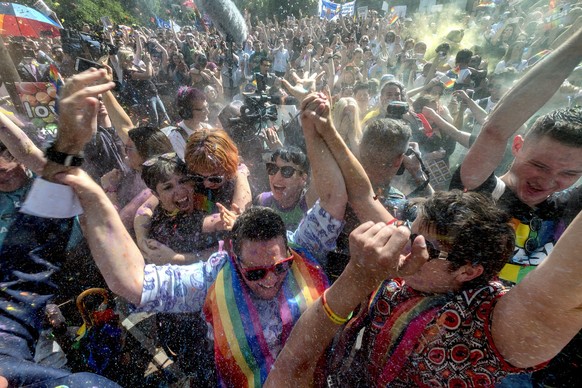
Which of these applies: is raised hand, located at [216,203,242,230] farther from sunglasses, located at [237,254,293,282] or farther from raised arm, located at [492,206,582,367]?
raised arm, located at [492,206,582,367]

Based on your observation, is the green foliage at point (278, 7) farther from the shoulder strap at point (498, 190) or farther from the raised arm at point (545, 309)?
the raised arm at point (545, 309)

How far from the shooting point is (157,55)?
1000 cm

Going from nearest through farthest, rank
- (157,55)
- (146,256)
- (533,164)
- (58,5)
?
(533,164)
(146,256)
(157,55)
(58,5)

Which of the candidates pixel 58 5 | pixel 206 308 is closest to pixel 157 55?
pixel 206 308

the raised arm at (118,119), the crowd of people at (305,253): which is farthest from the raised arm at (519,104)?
the raised arm at (118,119)

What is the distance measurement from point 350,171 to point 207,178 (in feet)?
4.15

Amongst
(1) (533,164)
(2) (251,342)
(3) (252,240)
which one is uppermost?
(1) (533,164)

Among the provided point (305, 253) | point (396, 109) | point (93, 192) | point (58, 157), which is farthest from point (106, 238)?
point (396, 109)

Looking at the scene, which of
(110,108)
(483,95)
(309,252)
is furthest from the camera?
(483,95)

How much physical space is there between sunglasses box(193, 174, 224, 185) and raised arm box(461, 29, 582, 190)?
71.4 inches

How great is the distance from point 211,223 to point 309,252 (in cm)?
82

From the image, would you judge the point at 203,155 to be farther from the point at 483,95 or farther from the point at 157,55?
the point at 157,55

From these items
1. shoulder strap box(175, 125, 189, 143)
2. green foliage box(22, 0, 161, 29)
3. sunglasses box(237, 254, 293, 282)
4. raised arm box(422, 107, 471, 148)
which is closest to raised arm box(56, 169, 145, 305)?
sunglasses box(237, 254, 293, 282)

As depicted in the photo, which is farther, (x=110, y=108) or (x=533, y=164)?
(x=110, y=108)
